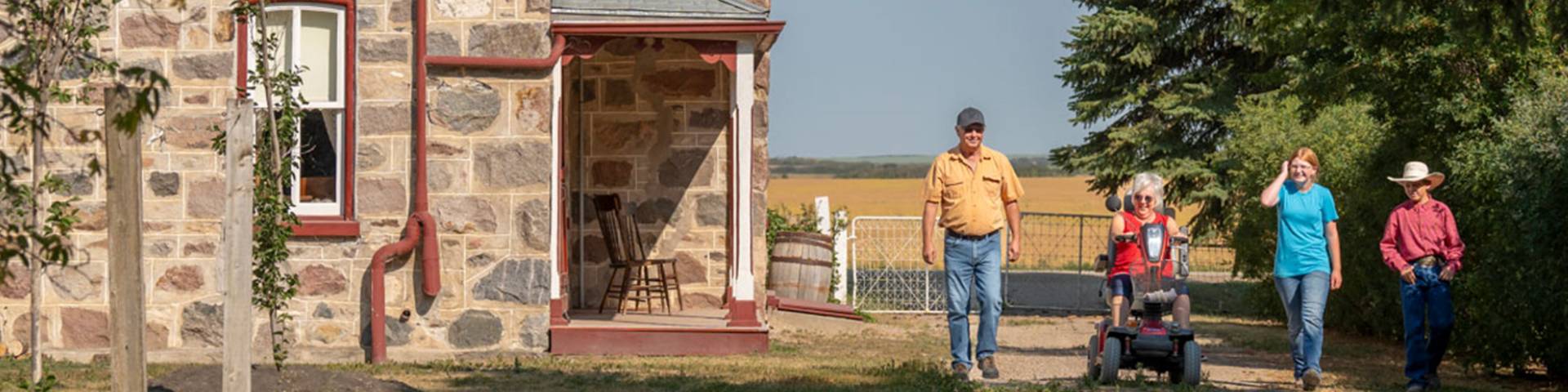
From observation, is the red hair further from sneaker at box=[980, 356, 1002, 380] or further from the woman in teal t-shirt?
Answer: sneaker at box=[980, 356, 1002, 380]

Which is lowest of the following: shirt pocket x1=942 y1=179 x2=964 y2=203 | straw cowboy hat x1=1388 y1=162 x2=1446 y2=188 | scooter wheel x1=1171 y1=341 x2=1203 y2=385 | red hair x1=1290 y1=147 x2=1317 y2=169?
scooter wheel x1=1171 y1=341 x2=1203 y2=385

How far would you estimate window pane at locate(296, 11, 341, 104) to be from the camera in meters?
14.0

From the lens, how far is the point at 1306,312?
11.8m

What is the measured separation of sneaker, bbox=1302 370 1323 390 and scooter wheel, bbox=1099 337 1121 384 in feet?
4.48

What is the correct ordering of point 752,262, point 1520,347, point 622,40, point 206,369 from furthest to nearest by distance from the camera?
point 622,40 → point 752,262 → point 1520,347 → point 206,369

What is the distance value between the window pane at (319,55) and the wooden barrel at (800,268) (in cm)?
691

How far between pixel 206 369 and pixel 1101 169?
20.8m

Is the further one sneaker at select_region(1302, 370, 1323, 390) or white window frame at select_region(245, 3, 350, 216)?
white window frame at select_region(245, 3, 350, 216)

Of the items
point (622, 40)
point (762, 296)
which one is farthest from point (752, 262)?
point (622, 40)

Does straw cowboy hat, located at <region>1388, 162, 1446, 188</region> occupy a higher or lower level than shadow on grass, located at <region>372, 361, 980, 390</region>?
higher

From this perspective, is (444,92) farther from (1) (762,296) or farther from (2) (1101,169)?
(2) (1101,169)

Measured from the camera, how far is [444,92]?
13.9 meters

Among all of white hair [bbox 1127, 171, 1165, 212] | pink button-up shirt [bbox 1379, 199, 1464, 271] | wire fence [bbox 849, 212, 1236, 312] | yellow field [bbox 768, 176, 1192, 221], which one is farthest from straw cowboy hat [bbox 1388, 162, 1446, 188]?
yellow field [bbox 768, 176, 1192, 221]

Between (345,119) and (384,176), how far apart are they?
19.3 inches
